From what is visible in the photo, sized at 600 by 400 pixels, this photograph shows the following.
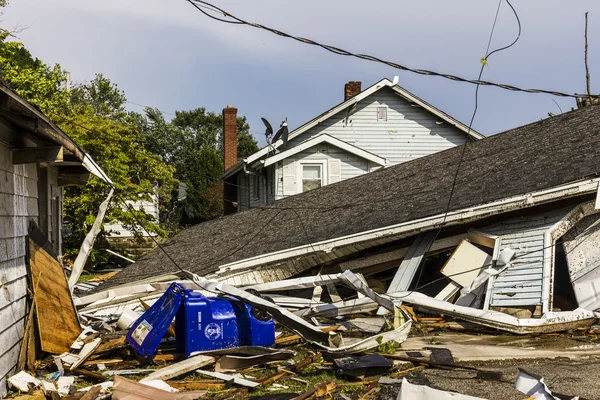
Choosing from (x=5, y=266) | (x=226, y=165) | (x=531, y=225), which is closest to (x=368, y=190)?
(x=531, y=225)

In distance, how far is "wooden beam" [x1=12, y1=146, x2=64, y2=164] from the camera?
841 centimetres

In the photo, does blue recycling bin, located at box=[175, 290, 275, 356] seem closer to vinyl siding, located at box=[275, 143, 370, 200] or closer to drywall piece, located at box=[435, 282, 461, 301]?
drywall piece, located at box=[435, 282, 461, 301]

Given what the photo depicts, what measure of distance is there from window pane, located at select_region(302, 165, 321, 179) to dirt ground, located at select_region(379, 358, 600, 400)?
17939mm

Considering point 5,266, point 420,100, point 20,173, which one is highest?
point 420,100

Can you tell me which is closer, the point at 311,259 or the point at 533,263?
the point at 533,263

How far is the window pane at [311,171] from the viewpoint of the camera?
2588cm

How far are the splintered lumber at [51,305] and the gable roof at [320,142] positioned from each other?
15148 millimetres

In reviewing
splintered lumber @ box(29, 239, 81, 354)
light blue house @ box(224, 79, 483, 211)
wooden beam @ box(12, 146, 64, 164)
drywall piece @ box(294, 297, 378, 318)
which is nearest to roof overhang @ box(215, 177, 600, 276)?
drywall piece @ box(294, 297, 378, 318)

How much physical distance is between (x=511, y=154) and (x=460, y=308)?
5.35m

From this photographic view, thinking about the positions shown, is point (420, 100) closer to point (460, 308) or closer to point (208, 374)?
point (460, 308)

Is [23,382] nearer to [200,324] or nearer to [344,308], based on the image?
[200,324]

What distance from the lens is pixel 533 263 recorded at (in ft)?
38.0

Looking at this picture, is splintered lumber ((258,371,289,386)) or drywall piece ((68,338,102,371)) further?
drywall piece ((68,338,102,371))

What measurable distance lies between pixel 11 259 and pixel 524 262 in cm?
794
